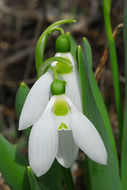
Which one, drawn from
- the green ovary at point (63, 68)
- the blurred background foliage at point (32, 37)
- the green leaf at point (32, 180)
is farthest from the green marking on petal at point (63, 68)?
the blurred background foliage at point (32, 37)

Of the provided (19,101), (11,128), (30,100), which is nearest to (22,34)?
(11,128)

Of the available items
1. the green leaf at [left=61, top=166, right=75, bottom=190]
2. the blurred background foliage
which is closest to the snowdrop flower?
the green leaf at [left=61, top=166, right=75, bottom=190]

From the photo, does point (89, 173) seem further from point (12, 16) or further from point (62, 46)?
point (12, 16)

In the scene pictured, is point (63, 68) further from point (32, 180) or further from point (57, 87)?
point (32, 180)

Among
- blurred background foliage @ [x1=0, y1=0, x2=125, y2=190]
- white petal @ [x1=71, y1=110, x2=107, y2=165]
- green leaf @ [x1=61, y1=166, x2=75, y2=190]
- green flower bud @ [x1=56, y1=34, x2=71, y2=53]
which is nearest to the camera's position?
white petal @ [x1=71, y1=110, x2=107, y2=165]

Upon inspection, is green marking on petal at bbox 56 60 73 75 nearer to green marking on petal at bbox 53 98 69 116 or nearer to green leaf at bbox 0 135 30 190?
green marking on petal at bbox 53 98 69 116

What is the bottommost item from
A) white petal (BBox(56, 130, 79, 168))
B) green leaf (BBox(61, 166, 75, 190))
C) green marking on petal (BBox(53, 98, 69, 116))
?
green leaf (BBox(61, 166, 75, 190))

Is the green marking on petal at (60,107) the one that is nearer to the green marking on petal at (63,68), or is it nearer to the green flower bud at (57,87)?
the green flower bud at (57,87)

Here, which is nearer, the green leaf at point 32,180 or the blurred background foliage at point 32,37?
the green leaf at point 32,180
